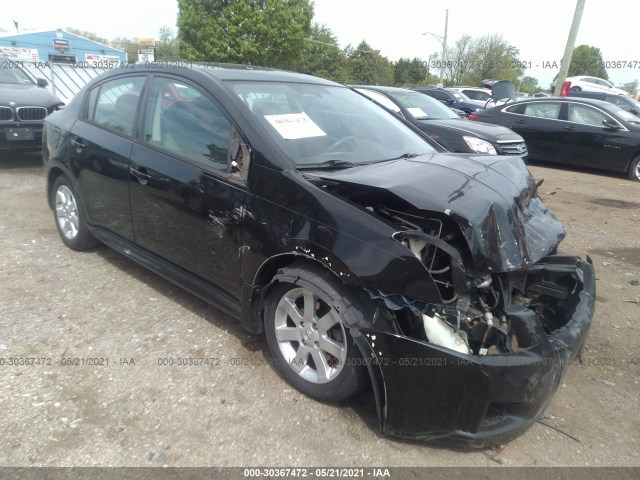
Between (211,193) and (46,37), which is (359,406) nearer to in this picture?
(211,193)

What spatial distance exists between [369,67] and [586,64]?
3067 centimetres

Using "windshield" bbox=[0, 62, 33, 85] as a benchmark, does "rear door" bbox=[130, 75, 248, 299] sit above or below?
below

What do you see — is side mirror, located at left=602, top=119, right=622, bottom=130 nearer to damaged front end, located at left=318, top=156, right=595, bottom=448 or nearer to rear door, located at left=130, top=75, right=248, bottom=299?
damaged front end, located at left=318, top=156, right=595, bottom=448

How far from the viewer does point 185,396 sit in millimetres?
2701

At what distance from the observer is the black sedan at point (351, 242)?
2.21m

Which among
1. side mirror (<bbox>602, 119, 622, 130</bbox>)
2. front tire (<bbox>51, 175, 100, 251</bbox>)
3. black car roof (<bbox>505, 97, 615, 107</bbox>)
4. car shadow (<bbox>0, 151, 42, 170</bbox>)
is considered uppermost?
black car roof (<bbox>505, 97, 615, 107</bbox>)

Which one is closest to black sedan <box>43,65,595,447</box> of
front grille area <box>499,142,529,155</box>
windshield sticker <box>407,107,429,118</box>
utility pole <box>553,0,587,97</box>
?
front grille area <box>499,142,529,155</box>

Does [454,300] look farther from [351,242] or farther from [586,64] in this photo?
[586,64]

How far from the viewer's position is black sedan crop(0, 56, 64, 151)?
7387 mm

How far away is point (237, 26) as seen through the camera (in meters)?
25.8

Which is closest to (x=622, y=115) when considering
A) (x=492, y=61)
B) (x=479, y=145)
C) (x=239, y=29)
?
(x=479, y=145)

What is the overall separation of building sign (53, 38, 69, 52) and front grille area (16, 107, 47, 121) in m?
52.9

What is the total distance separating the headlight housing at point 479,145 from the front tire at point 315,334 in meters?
5.39

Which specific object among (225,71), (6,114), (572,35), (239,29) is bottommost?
(6,114)
